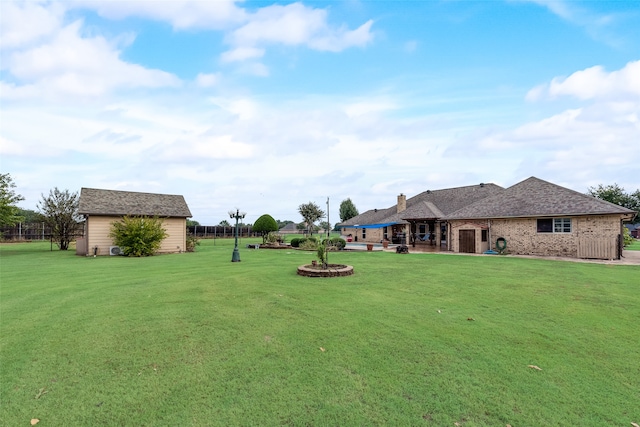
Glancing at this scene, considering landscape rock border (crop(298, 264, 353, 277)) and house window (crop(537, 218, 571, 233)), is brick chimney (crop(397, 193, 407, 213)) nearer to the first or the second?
house window (crop(537, 218, 571, 233))

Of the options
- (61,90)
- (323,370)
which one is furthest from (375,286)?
(61,90)

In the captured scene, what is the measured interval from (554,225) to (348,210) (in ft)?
157

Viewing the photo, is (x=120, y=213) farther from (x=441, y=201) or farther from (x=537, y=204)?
(x=441, y=201)

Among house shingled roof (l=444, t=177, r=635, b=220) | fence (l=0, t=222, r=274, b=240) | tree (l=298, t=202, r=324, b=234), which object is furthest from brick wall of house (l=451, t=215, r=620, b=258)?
fence (l=0, t=222, r=274, b=240)

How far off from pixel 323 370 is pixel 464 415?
5.01ft

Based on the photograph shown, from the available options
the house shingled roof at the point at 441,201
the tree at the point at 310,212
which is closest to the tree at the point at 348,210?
the tree at the point at 310,212

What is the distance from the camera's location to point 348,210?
65.9 m

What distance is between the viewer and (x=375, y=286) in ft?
28.5

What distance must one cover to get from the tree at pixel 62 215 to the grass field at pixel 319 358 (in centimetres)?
2069

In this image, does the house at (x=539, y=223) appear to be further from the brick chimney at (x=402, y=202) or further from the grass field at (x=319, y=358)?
the grass field at (x=319, y=358)

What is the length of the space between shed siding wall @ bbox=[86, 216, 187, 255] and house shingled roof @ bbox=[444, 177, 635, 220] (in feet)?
67.9

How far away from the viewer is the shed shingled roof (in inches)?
847

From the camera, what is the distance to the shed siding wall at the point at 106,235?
20.8 m

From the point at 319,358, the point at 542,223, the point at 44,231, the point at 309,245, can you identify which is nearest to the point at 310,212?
the point at 309,245
